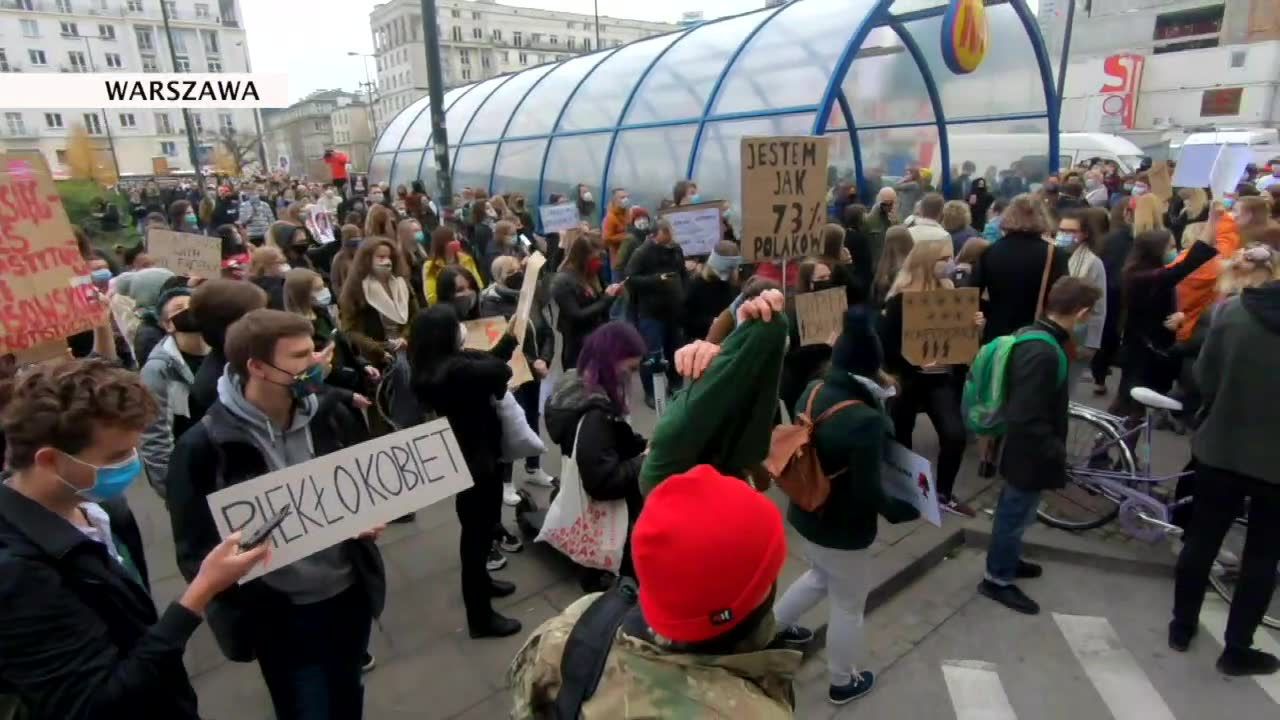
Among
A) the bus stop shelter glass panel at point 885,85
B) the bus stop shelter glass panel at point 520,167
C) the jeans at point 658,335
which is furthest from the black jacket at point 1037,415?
the bus stop shelter glass panel at point 520,167

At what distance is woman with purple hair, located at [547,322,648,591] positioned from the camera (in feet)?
9.92

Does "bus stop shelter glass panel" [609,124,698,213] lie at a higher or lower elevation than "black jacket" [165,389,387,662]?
higher

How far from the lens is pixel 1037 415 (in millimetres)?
3521

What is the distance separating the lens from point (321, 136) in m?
64.2

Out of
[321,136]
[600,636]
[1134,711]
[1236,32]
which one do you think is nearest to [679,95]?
[1134,711]

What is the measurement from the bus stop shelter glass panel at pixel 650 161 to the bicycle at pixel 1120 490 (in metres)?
7.38

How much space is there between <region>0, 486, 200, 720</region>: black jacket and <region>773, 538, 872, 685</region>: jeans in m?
2.28

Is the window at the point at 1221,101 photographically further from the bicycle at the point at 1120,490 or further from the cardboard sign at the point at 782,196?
the cardboard sign at the point at 782,196

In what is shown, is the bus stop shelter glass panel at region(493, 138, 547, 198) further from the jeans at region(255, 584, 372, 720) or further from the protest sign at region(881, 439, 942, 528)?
the jeans at region(255, 584, 372, 720)

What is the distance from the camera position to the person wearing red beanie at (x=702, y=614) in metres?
1.24

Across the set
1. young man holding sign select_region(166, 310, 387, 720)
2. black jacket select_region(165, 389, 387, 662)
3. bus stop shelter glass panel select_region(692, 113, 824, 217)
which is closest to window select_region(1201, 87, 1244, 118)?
bus stop shelter glass panel select_region(692, 113, 824, 217)

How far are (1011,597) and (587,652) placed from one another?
339 centimetres

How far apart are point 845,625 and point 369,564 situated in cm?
199

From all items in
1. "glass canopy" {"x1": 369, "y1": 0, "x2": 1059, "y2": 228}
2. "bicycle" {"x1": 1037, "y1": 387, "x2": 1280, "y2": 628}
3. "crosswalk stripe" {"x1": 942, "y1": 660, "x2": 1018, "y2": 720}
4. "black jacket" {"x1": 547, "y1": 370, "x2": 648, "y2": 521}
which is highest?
"glass canopy" {"x1": 369, "y1": 0, "x2": 1059, "y2": 228}
